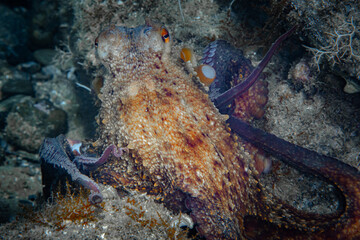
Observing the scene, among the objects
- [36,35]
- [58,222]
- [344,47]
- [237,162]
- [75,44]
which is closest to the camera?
[58,222]

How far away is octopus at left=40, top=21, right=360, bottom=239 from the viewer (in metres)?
2.63

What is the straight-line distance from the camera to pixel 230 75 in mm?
3424

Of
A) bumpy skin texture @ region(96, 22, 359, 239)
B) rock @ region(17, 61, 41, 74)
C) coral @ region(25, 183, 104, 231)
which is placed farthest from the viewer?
rock @ region(17, 61, 41, 74)

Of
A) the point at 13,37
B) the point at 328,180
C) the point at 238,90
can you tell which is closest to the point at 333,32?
the point at 238,90

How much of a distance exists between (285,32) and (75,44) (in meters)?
4.20

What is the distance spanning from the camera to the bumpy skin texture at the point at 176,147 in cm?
262

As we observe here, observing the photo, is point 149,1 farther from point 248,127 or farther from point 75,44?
point 248,127

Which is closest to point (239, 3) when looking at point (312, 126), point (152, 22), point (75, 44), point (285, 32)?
point (285, 32)

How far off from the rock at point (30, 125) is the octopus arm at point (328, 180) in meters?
5.02

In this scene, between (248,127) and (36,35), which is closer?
(248,127)

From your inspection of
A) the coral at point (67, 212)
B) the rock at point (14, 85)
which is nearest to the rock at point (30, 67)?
the rock at point (14, 85)

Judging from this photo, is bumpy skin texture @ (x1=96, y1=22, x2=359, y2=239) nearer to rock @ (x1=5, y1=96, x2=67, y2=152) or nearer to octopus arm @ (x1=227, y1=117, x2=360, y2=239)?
octopus arm @ (x1=227, y1=117, x2=360, y2=239)

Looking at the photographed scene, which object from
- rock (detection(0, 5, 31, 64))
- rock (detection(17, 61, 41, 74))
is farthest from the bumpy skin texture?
rock (detection(0, 5, 31, 64))

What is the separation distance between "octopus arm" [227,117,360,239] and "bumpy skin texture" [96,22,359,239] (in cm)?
1
